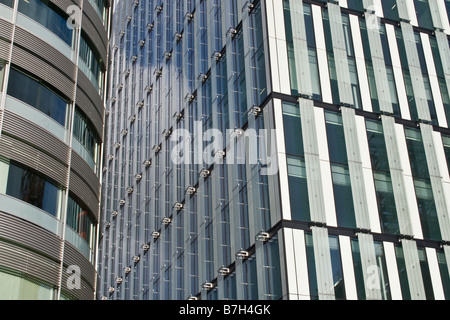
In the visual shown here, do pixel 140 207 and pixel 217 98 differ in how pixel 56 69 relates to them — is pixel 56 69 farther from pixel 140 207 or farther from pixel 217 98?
pixel 140 207

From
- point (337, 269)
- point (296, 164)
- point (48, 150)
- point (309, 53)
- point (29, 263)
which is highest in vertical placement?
point (309, 53)

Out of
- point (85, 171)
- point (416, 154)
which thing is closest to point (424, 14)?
point (416, 154)

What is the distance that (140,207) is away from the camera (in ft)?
203

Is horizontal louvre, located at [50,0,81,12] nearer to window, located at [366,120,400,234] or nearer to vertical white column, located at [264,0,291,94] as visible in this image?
vertical white column, located at [264,0,291,94]

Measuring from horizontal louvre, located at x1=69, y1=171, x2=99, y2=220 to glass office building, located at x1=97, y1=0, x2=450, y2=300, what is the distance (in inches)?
364

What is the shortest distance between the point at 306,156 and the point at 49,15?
48.9 feet

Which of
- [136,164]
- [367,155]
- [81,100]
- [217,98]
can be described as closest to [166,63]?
[136,164]

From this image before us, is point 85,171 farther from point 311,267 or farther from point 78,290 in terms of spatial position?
point 311,267

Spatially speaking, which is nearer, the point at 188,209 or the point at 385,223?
the point at 385,223

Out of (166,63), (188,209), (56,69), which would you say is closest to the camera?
(56,69)

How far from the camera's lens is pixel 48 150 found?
28578mm

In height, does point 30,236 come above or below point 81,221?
below

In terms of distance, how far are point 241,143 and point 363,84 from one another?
784cm

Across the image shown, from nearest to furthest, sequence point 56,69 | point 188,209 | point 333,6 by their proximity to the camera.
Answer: point 56,69
point 333,6
point 188,209
